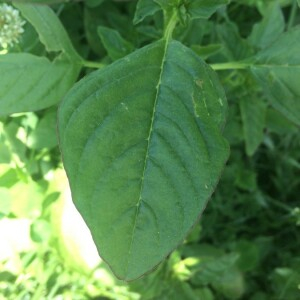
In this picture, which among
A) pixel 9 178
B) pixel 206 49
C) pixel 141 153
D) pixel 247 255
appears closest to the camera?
pixel 141 153

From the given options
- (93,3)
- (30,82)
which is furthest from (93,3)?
(30,82)

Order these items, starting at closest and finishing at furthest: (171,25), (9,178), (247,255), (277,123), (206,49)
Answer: (171,25) < (206,49) < (9,178) < (277,123) < (247,255)

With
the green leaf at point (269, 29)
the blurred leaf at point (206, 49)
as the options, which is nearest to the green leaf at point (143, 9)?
the blurred leaf at point (206, 49)

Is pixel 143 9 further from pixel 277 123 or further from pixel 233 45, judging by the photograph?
pixel 277 123

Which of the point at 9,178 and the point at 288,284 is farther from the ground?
the point at 9,178

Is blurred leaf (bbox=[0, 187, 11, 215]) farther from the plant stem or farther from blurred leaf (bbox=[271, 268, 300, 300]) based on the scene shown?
blurred leaf (bbox=[271, 268, 300, 300])

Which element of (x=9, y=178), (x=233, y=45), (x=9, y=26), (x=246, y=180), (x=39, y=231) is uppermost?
(x=9, y=26)

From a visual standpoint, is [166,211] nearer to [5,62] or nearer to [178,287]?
[5,62]

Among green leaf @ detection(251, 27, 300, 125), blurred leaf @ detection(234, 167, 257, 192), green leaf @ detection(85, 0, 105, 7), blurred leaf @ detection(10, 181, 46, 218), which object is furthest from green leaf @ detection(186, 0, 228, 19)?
blurred leaf @ detection(234, 167, 257, 192)
